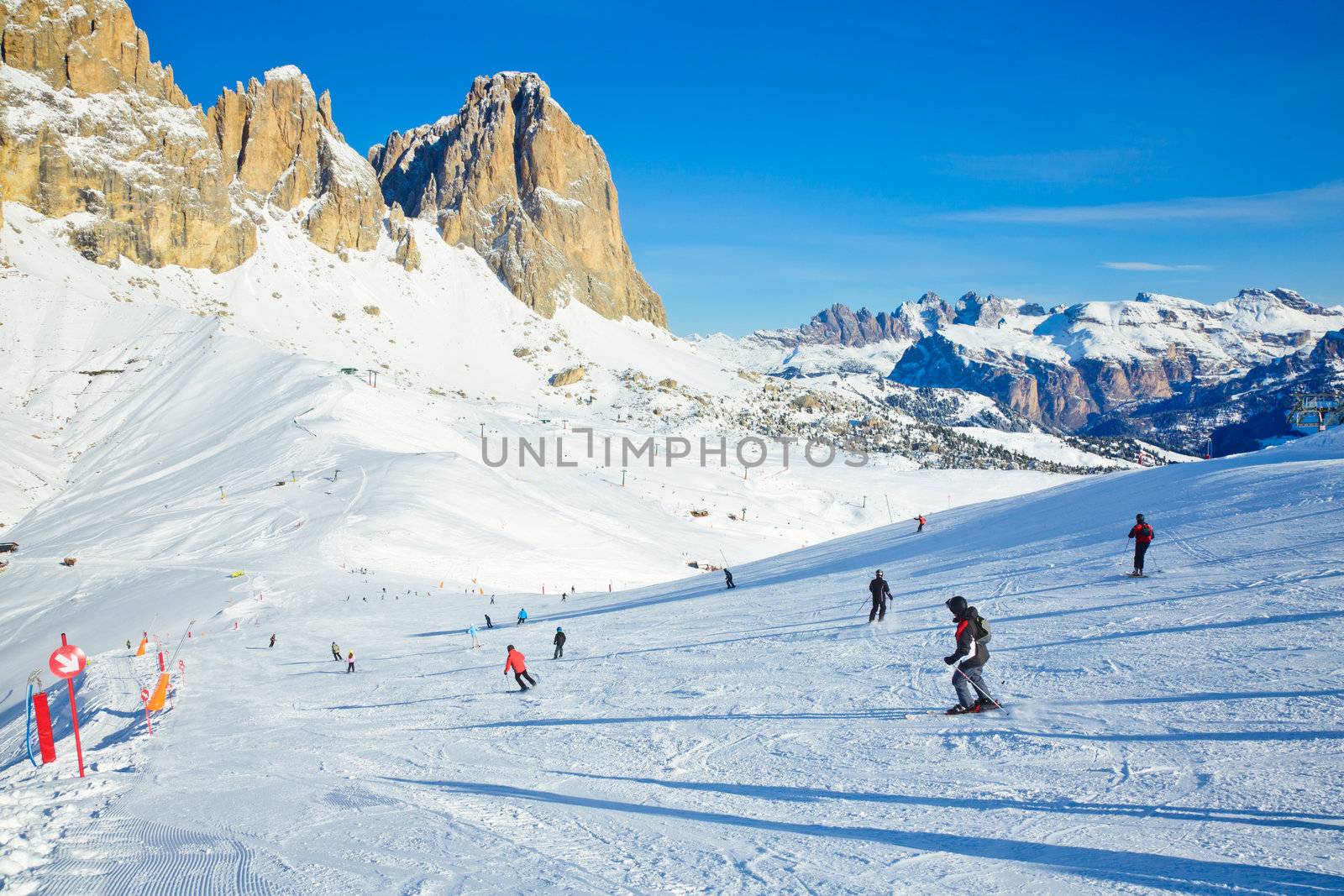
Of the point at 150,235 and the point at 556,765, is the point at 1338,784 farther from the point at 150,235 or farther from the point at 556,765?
the point at 150,235

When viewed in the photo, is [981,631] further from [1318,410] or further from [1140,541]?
[1318,410]

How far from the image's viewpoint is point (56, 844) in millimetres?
8625

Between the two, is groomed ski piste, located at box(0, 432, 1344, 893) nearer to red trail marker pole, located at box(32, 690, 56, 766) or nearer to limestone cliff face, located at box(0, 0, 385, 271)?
red trail marker pole, located at box(32, 690, 56, 766)

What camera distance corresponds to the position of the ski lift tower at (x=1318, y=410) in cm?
6200

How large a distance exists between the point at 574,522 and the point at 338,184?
462 feet

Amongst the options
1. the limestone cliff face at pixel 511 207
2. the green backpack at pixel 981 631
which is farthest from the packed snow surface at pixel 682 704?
the limestone cliff face at pixel 511 207

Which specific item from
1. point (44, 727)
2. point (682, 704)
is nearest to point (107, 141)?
point (44, 727)

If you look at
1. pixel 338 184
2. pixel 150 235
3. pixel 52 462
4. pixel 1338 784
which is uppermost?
pixel 338 184

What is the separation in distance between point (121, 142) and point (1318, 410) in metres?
169

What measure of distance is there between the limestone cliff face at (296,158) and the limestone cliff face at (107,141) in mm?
13860

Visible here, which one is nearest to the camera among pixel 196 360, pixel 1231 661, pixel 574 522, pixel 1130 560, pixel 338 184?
pixel 1231 661

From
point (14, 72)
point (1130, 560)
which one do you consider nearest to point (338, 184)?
point (14, 72)

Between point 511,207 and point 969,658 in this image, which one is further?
point 511,207

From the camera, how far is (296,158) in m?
160
